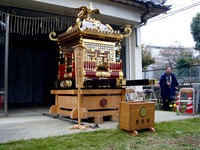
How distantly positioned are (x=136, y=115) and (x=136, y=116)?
15mm

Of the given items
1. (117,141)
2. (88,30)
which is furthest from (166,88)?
(117,141)

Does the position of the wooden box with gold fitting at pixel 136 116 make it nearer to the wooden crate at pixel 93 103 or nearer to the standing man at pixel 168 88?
the wooden crate at pixel 93 103

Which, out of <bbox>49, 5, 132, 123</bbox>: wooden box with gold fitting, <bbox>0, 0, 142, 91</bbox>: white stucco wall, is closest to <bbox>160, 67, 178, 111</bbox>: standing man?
<bbox>0, 0, 142, 91</bbox>: white stucco wall

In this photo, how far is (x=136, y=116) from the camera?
3.71 m

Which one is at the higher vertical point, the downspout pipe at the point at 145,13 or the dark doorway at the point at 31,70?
the downspout pipe at the point at 145,13

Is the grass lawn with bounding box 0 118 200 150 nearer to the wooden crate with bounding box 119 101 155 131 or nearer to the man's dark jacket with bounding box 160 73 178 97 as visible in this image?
the wooden crate with bounding box 119 101 155 131

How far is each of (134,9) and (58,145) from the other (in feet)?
18.5

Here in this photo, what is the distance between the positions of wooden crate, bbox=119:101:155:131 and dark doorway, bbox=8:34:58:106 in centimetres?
677

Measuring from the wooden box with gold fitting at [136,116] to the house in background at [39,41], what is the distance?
3094 millimetres

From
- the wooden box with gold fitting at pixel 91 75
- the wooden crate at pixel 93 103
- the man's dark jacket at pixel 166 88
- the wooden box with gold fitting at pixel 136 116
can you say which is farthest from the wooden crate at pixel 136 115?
the man's dark jacket at pixel 166 88

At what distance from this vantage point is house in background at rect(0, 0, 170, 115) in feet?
19.3

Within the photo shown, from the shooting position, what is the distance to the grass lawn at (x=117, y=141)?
2.95m

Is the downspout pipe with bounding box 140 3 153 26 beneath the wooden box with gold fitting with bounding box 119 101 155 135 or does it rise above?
above

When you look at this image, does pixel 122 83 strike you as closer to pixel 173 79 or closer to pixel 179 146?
pixel 179 146
